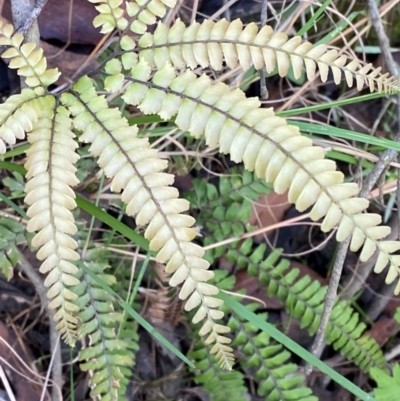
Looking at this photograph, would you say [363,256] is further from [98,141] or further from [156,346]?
[156,346]

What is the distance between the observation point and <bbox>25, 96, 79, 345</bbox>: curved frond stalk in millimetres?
871

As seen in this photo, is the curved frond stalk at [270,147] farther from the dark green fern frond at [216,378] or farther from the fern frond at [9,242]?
the dark green fern frond at [216,378]

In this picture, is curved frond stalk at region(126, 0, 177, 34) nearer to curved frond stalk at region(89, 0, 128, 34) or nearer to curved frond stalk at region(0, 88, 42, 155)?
curved frond stalk at region(89, 0, 128, 34)

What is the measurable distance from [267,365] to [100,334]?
0.46 metres

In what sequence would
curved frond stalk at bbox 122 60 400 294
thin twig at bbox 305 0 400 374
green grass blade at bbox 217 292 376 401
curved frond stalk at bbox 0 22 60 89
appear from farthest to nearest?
thin twig at bbox 305 0 400 374 < green grass blade at bbox 217 292 376 401 < curved frond stalk at bbox 0 22 60 89 < curved frond stalk at bbox 122 60 400 294

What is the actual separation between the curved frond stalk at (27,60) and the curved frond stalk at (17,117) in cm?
4

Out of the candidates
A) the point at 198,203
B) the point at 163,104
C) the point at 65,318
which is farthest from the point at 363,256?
the point at 198,203

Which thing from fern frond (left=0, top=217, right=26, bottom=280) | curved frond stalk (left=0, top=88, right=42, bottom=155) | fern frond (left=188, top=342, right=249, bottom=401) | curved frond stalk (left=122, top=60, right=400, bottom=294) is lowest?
fern frond (left=188, top=342, right=249, bottom=401)

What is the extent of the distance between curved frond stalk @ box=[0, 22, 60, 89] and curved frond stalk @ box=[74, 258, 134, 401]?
0.49 metres

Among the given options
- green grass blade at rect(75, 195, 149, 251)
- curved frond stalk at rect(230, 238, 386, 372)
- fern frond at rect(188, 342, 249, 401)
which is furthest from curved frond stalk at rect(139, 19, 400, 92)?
fern frond at rect(188, 342, 249, 401)

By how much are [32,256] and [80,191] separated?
0.23 m

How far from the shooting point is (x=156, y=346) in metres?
1.59

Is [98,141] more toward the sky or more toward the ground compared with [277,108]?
more toward the ground

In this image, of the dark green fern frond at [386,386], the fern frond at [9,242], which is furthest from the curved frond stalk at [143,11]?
the dark green fern frond at [386,386]
